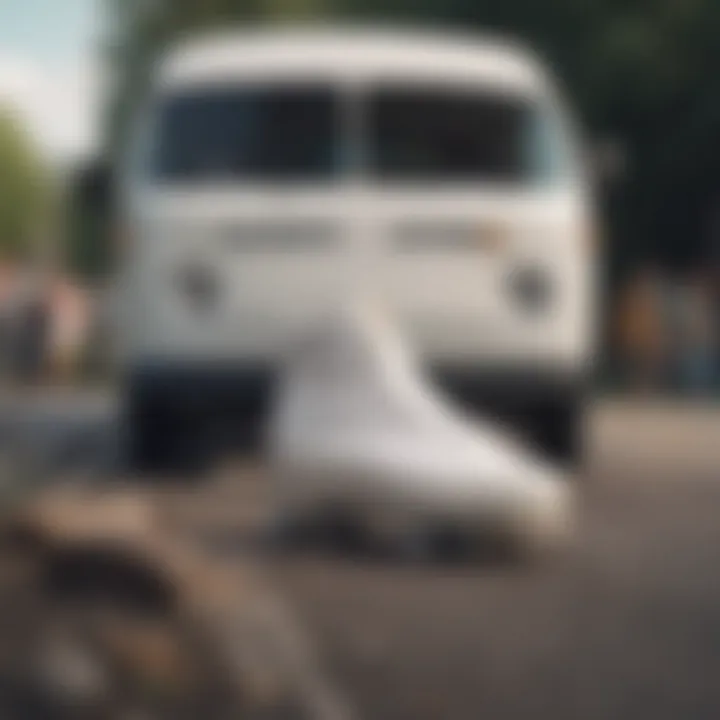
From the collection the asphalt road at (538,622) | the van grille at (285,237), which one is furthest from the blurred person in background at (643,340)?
the asphalt road at (538,622)

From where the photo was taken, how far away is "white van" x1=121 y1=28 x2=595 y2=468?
37.1 feet

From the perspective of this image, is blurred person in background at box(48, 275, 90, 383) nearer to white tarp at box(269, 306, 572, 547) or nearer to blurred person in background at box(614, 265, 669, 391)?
blurred person in background at box(614, 265, 669, 391)

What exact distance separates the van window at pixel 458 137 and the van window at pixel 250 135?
0.24m

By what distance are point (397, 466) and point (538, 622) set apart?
1.50 m

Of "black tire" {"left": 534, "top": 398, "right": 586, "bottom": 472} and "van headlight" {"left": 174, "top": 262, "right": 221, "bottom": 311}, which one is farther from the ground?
"van headlight" {"left": 174, "top": 262, "right": 221, "bottom": 311}

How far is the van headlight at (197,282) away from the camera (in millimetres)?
11336

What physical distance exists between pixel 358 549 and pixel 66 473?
3188 millimetres

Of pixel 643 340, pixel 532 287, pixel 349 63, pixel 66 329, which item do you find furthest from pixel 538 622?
pixel 643 340

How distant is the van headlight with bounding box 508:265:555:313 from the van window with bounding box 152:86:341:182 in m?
0.99

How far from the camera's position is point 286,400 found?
10.5 metres

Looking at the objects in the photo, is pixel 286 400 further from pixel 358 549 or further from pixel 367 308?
pixel 358 549

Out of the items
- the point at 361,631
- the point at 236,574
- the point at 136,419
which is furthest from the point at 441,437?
the point at 136,419

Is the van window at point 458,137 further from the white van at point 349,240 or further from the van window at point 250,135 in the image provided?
the van window at point 250,135

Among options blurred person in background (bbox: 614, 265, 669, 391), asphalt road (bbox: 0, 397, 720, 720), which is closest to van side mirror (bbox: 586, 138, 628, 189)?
asphalt road (bbox: 0, 397, 720, 720)
